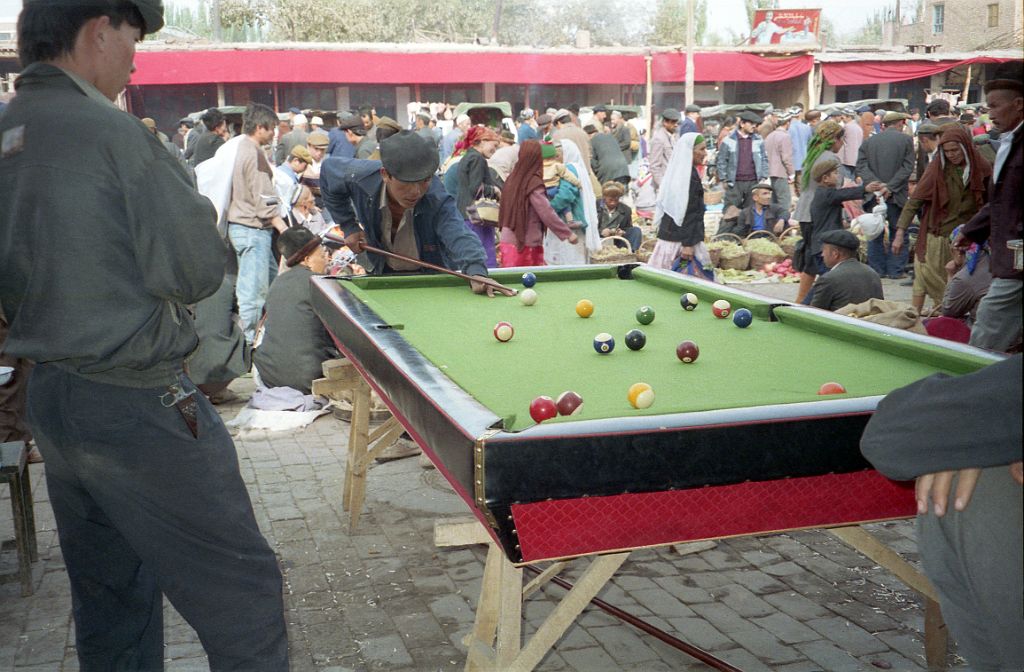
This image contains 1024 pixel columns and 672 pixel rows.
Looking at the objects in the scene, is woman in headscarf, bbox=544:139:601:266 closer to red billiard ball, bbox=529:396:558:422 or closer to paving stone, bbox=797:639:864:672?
paving stone, bbox=797:639:864:672

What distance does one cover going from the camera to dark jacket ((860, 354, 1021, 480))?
1.48m

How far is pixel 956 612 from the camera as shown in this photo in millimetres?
1805

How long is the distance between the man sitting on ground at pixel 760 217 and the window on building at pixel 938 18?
32.6ft

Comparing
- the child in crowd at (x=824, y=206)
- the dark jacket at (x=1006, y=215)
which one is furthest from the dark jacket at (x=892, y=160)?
the dark jacket at (x=1006, y=215)

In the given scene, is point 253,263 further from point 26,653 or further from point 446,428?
point 446,428

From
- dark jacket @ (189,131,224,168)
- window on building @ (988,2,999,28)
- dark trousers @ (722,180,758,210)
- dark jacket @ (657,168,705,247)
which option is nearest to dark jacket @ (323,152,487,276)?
dark jacket @ (657,168,705,247)

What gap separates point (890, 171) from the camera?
10922mm

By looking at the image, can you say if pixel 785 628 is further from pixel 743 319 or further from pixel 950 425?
pixel 950 425

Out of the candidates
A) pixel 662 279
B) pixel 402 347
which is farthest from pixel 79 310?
pixel 662 279

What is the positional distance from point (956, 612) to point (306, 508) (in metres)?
3.43

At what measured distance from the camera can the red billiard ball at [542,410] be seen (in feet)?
8.00

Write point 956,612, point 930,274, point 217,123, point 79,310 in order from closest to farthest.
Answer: point 956,612 < point 79,310 < point 930,274 < point 217,123

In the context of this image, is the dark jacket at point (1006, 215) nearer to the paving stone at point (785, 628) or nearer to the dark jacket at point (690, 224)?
the paving stone at point (785, 628)

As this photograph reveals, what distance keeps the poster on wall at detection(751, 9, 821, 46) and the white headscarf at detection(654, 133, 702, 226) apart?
57.2ft
